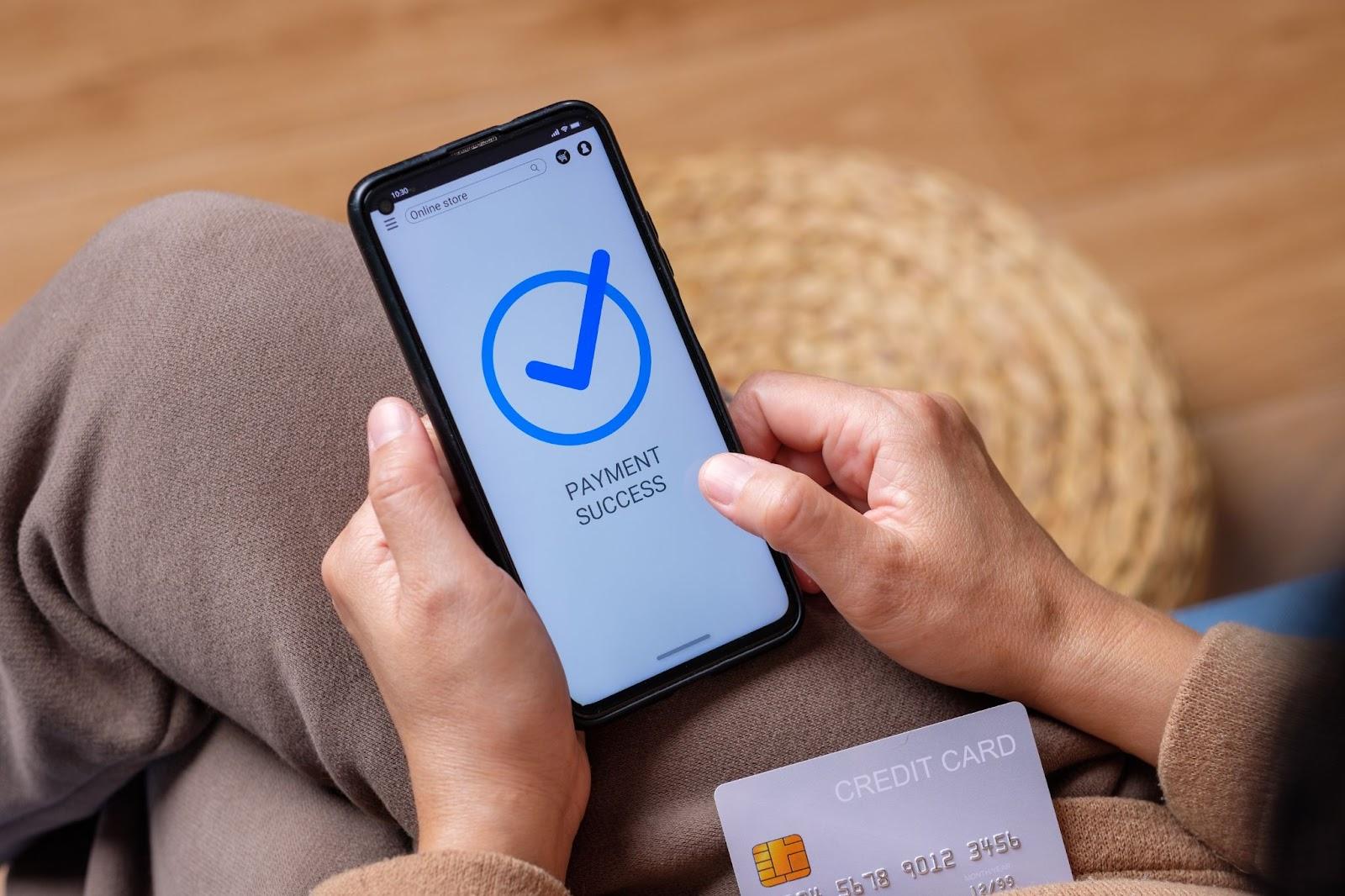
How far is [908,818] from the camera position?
52cm

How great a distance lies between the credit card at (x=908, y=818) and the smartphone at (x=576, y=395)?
76 millimetres

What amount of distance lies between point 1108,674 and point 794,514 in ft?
0.60

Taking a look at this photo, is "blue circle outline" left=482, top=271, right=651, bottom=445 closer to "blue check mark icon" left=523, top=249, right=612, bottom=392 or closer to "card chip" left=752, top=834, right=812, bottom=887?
"blue check mark icon" left=523, top=249, right=612, bottom=392

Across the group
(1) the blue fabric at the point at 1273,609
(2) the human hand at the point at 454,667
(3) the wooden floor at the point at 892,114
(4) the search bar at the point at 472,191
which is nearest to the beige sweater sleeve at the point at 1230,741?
(1) the blue fabric at the point at 1273,609

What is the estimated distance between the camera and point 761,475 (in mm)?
506

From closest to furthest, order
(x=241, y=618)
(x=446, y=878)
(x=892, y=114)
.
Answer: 1. (x=446, y=878)
2. (x=241, y=618)
3. (x=892, y=114)

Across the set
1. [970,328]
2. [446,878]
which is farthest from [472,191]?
[970,328]

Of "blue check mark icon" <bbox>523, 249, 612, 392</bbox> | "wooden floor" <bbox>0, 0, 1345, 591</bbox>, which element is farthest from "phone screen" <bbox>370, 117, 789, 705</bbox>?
"wooden floor" <bbox>0, 0, 1345, 591</bbox>

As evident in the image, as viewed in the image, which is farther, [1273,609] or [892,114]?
[892,114]

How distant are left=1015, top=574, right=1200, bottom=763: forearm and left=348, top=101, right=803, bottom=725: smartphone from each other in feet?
0.41

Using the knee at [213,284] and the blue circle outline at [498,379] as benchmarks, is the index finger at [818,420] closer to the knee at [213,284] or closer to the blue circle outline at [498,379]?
the blue circle outline at [498,379]

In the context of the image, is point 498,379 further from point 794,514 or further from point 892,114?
point 892,114

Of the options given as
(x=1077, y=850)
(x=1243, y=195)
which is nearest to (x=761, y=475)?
(x=1077, y=850)

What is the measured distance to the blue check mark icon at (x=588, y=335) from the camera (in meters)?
0.56
